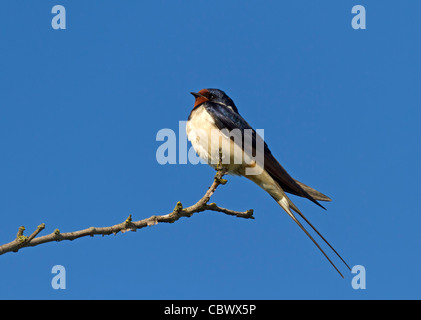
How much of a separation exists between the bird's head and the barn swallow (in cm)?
21

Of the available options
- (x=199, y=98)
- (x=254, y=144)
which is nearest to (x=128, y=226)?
(x=254, y=144)

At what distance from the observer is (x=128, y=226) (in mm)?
3486

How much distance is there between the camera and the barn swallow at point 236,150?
17.7ft

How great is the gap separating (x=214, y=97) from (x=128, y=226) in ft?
9.41

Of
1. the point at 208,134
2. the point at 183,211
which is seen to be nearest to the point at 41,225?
the point at 183,211

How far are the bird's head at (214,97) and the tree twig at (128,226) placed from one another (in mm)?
1740

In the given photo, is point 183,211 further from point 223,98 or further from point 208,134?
point 223,98

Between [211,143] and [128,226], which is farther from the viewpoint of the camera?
[211,143]

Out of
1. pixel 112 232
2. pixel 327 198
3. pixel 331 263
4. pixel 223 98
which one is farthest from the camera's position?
pixel 223 98

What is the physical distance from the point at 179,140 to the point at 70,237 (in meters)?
2.56

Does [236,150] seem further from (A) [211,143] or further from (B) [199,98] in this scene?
(B) [199,98]

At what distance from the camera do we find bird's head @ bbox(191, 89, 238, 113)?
6055 millimetres

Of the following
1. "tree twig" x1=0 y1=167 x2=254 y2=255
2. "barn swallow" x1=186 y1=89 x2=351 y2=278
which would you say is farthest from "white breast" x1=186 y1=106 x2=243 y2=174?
"tree twig" x1=0 y1=167 x2=254 y2=255

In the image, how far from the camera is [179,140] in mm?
5637
